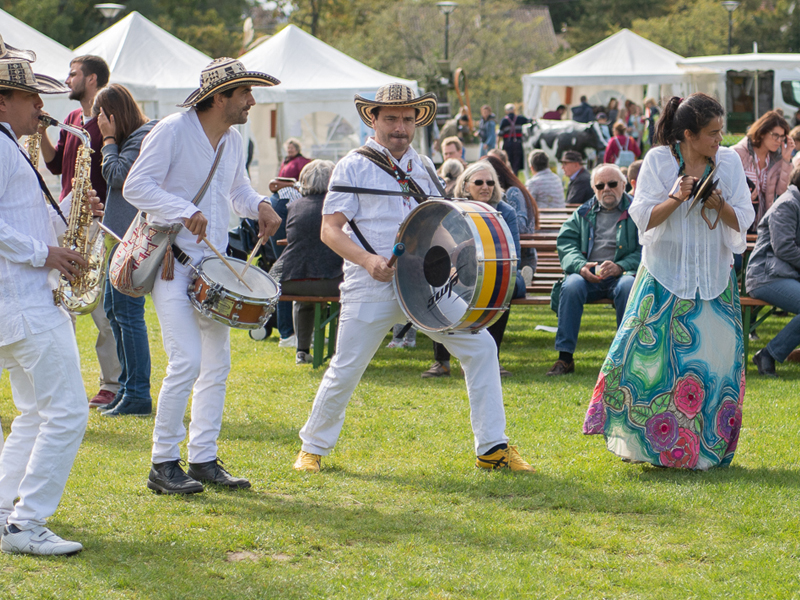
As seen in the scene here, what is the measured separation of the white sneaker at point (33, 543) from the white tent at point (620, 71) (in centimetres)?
2627

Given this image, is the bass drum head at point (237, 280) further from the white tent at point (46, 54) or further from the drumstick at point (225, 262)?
the white tent at point (46, 54)

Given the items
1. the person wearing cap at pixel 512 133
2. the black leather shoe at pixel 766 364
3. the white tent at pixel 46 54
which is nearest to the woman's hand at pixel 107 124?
the black leather shoe at pixel 766 364

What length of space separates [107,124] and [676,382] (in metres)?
3.91

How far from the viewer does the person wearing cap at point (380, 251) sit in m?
5.36

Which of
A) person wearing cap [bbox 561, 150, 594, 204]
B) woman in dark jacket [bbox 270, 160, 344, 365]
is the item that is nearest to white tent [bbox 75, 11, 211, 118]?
person wearing cap [bbox 561, 150, 594, 204]

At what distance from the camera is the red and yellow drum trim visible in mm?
4980

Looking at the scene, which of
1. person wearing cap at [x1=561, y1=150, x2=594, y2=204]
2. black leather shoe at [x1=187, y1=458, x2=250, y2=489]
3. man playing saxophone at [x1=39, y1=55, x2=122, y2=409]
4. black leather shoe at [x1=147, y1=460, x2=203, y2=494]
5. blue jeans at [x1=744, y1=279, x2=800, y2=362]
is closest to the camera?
black leather shoe at [x1=147, y1=460, x2=203, y2=494]

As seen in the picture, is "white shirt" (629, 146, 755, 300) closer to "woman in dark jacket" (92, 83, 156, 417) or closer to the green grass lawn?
the green grass lawn

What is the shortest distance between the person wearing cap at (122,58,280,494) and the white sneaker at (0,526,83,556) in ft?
2.98

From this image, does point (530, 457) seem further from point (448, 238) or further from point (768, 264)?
point (768, 264)

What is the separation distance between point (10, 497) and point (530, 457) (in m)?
2.89

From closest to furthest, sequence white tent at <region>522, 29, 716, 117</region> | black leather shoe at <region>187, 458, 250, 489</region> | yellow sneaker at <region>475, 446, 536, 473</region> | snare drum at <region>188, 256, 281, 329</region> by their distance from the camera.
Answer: snare drum at <region>188, 256, 281, 329</region>, black leather shoe at <region>187, 458, 250, 489</region>, yellow sneaker at <region>475, 446, 536, 473</region>, white tent at <region>522, 29, 716, 117</region>

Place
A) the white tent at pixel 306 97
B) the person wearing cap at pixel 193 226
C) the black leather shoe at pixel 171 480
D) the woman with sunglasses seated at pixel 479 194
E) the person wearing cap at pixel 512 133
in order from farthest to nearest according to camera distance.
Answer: the person wearing cap at pixel 512 133 → the white tent at pixel 306 97 → the woman with sunglasses seated at pixel 479 194 → the black leather shoe at pixel 171 480 → the person wearing cap at pixel 193 226

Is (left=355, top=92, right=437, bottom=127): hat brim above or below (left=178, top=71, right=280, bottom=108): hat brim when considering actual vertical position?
below
